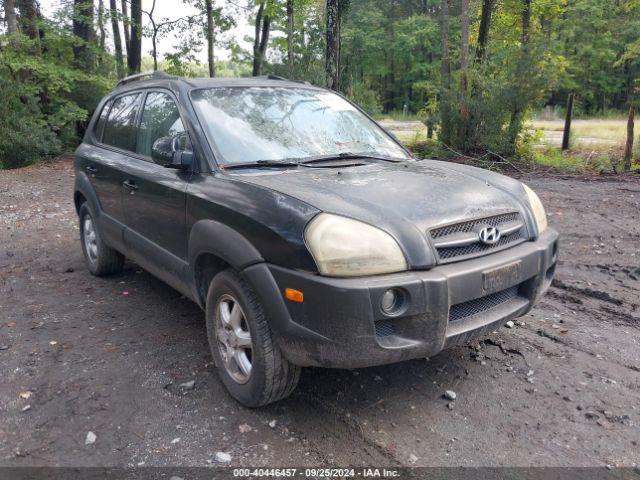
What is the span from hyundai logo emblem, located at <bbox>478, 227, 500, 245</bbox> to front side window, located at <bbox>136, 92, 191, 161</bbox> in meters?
1.94

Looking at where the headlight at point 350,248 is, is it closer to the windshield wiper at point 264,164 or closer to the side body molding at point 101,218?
the windshield wiper at point 264,164

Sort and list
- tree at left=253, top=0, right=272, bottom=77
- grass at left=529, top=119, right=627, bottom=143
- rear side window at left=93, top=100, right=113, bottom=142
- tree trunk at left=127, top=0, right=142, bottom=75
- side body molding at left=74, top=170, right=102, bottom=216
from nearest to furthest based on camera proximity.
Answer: side body molding at left=74, top=170, right=102, bottom=216, rear side window at left=93, top=100, right=113, bottom=142, grass at left=529, top=119, right=627, bottom=143, tree trunk at left=127, top=0, right=142, bottom=75, tree at left=253, top=0, right=272, bottom=77

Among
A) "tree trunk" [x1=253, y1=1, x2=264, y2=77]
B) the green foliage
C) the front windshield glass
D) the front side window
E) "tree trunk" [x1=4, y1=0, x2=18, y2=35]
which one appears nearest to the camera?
the front windshield glass

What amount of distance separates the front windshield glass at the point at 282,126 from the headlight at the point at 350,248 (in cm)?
106

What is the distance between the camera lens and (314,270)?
2.56 meters

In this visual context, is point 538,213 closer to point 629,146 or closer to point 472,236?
point 472,236

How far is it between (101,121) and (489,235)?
399cm

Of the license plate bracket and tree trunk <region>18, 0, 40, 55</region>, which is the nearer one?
the license plate bracket

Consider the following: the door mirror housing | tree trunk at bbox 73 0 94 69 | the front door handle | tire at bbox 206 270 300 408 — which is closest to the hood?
the door mirror housing

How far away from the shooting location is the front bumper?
8.25 feet

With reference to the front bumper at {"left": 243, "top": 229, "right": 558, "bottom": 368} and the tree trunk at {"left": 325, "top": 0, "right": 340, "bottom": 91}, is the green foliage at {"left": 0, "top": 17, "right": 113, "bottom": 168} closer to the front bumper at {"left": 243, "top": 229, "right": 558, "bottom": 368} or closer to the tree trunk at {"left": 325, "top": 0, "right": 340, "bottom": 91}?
the tree trunk at {"left": 325, "top": 0, "right": 340, "bottom": 91}

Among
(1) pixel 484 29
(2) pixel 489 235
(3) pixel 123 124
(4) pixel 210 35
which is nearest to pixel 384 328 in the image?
(2) pixel 489 235

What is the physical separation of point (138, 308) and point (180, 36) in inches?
905

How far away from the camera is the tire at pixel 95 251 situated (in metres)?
5.21
